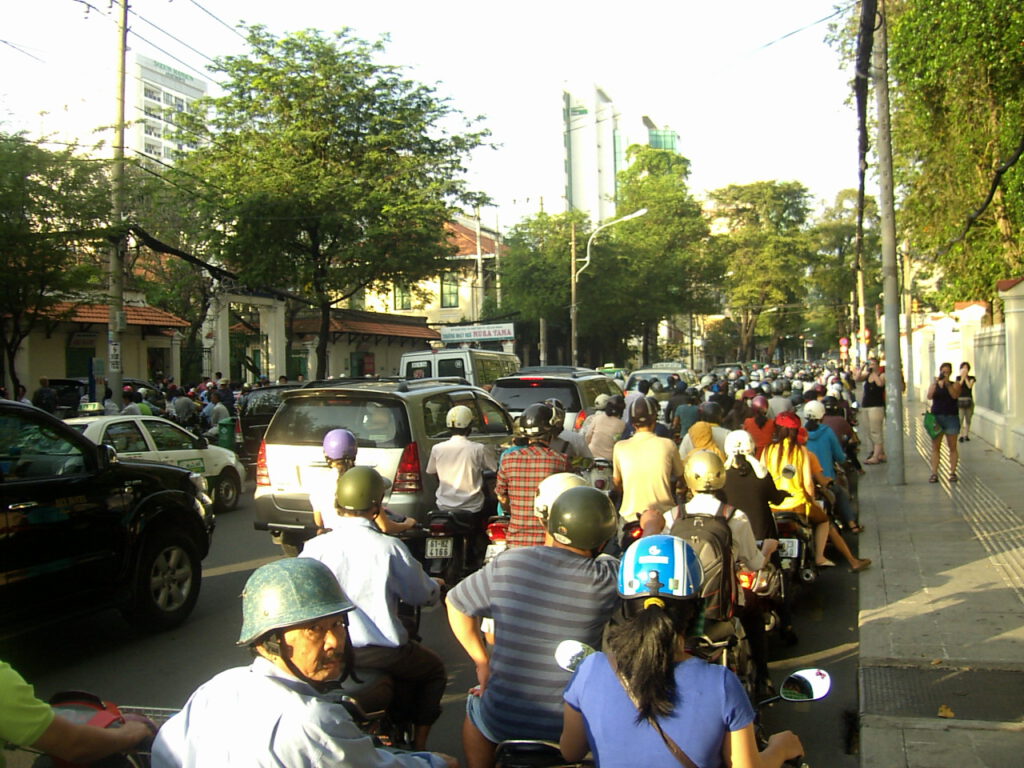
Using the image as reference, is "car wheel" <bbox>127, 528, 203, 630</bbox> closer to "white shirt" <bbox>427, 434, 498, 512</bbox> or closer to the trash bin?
"white shirt" <bbox>427, 434, 498, 512</bbox>

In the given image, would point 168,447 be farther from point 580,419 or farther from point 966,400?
point 966,400

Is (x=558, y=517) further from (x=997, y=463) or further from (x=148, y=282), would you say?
(x=148, y=282)

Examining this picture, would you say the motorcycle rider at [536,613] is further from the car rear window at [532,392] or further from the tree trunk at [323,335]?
the tree trunk at [323,335]

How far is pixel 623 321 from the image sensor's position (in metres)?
51.3

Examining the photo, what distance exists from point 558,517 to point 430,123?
2634 centimetres

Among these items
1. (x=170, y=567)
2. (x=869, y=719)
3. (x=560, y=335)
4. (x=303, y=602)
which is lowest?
(x=869, y=719)

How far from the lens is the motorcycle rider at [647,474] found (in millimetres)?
7512

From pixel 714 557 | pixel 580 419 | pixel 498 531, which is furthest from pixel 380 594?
pixel 580 419

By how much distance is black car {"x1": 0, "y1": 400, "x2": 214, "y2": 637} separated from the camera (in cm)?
628

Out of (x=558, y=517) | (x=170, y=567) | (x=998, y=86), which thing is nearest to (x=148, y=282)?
(x=998, y=86)

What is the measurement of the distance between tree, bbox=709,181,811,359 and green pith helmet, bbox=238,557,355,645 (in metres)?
68.1

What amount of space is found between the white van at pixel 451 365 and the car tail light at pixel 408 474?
48.8 feet

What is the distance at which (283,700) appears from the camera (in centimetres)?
247

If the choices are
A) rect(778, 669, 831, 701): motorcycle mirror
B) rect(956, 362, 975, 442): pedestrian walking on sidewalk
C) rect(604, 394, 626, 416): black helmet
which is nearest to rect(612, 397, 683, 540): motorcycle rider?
rect(604, 394, 626, 416): black helmet
